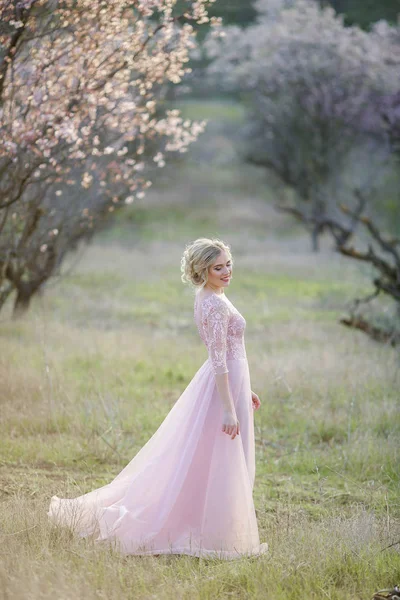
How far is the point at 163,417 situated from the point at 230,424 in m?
3.32

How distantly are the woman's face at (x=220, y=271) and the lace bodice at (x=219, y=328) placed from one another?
0.08 m

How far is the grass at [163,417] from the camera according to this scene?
14.1 feet

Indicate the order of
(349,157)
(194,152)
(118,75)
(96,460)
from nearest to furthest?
(96,460), (118,75), (349,157), (194,152)

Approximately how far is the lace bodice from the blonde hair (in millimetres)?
116

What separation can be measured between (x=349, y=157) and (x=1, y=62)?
23996mm

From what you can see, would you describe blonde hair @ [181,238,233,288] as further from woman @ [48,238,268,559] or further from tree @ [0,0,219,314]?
tree @ [0,0,219,314]

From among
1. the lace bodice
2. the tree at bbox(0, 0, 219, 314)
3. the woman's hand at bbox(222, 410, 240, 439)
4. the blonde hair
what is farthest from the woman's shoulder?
the tree at bbox(0, 0, 219, 314)

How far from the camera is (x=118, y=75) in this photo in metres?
7.29

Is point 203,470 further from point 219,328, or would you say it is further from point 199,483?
point 219,328

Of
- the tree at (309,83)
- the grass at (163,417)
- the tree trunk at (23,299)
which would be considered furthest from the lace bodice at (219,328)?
the tree at (309,83)

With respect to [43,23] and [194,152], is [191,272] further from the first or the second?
[194,152]

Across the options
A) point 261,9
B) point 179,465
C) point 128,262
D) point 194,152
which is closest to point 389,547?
point 179,465

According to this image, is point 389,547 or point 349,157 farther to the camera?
point 349,157

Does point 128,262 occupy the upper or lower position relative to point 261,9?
lower
